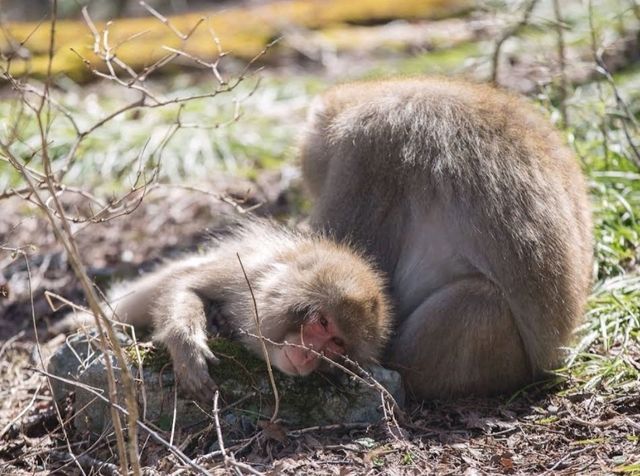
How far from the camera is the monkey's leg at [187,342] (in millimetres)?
4527

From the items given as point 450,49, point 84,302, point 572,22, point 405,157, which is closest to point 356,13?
point 450,49

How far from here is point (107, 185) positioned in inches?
347

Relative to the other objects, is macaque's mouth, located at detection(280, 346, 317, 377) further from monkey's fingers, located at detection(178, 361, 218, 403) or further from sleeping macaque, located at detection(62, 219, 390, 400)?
monkey's fingers, located at detection(178, 361, 218, 403)

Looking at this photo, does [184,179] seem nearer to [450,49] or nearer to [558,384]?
[450,49]

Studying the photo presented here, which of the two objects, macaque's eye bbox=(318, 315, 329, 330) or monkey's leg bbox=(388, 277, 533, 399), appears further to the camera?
monkey's leg bbox=(388, 277, 533, 399)

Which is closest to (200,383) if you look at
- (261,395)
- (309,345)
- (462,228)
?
(261,395)

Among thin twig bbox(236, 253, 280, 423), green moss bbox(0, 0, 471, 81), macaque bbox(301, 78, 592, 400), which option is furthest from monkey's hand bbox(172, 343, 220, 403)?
green moss bbox(0, 0, 471, 81)

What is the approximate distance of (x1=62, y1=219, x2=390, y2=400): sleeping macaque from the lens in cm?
436

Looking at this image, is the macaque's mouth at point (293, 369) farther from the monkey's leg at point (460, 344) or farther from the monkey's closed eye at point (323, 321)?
the monkey's leg at point (460, 344)

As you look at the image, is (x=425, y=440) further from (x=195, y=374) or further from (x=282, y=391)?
(x=195, y=374)

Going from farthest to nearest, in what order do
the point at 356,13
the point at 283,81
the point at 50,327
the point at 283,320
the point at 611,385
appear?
1. the point at 356,13
2. the point at 283,81
3. the point at 50,327
4. the point at 611,385
5. the point at 283,320

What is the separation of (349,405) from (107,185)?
481 cm

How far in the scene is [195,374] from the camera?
14.8 ft

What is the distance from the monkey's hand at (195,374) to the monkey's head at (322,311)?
311 mm
